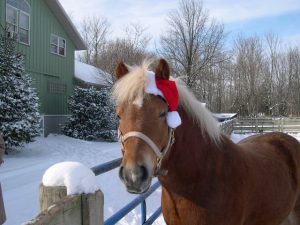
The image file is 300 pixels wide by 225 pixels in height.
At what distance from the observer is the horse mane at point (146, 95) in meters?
2.50

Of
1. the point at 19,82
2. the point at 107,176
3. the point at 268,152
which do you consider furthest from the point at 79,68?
the point at 268,152

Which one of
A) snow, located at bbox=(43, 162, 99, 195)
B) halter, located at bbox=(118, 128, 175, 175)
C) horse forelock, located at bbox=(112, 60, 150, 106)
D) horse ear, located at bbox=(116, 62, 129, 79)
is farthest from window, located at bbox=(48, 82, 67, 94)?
snow, located at bbox=(43, 162, 99, 195)

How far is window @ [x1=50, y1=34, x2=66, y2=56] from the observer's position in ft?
69.6

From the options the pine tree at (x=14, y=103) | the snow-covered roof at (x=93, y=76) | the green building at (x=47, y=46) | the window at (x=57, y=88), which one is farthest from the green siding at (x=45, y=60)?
the pine tree at (x=14, y=103)

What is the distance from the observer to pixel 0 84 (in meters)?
13.0

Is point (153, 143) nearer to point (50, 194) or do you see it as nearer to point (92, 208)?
point (92, 208)

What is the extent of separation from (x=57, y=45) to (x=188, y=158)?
65.7 ft

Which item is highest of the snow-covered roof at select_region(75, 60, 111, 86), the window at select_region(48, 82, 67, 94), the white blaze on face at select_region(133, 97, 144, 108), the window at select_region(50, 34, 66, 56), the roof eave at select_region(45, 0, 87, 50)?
the roof eave at select_region(45, 0, 87, 50)

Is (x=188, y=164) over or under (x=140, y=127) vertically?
under

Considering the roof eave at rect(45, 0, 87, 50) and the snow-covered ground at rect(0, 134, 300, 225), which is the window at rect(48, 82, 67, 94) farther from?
the snow-covered ground at rect(0, 134, 300, 225)

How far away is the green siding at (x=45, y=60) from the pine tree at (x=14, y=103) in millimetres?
4664

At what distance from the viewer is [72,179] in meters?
2.11

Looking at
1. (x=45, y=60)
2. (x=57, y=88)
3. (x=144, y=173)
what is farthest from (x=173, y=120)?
(x=57, y=88)

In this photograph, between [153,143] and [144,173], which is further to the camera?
[153,143]
